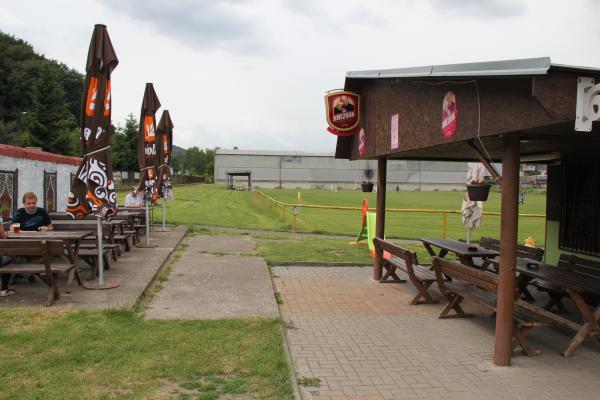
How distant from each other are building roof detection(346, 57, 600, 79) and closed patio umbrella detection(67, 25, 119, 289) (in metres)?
4.66

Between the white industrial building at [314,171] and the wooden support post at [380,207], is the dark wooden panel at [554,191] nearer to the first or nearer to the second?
the wooden support post at [380,207]

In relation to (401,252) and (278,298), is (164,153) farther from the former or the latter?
(401,252)

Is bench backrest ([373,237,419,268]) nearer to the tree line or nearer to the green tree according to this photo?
the tree line

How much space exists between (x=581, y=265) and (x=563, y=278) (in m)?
1.17

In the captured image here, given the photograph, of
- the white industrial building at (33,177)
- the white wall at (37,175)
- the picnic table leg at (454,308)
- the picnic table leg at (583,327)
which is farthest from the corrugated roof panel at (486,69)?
the white wall at (37,175)

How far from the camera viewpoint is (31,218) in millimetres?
8336

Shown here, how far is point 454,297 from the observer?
676 cm

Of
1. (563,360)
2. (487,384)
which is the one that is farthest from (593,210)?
(487,384)

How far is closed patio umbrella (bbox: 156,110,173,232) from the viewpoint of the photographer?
14406 mm

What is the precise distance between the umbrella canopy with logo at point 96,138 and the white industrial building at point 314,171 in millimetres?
76887

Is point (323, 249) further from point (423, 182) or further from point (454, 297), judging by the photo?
point (423, 182)

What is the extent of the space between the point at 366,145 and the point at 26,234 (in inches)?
238

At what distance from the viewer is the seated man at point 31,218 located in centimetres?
821

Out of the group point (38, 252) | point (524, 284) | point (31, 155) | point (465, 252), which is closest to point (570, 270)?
point (524, 284)
